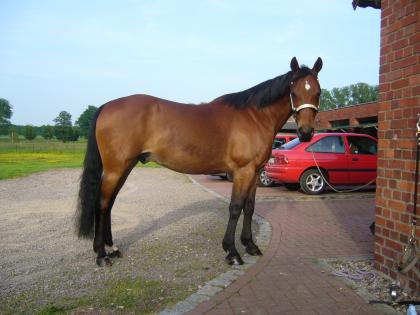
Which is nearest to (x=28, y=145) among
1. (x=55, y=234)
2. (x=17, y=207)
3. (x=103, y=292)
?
(x=17, y=207)

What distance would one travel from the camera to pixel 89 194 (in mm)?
4457

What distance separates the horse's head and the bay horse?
0.04 ft

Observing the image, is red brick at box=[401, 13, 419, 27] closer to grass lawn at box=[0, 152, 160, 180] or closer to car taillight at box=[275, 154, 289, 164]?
car taillight at box=[275, 154, 289, 164]

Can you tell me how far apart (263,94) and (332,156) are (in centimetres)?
680

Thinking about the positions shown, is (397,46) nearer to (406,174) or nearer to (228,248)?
(406,174)

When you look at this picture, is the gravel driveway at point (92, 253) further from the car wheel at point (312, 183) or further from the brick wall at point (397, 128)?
the car wheel at point (312, 183)

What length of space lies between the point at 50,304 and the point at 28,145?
4689cm

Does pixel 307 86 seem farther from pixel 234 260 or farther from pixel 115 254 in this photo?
pixel 115 254

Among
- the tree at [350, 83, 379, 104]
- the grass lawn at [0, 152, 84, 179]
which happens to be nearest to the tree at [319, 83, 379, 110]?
the tree at [350, 83, 379, 104]

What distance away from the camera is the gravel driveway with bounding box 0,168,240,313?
3850mm

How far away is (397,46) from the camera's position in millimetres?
3633

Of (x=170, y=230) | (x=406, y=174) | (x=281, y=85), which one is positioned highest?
(x=281, y=85)

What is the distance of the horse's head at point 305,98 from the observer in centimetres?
420

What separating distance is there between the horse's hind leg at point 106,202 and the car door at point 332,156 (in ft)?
24.2
